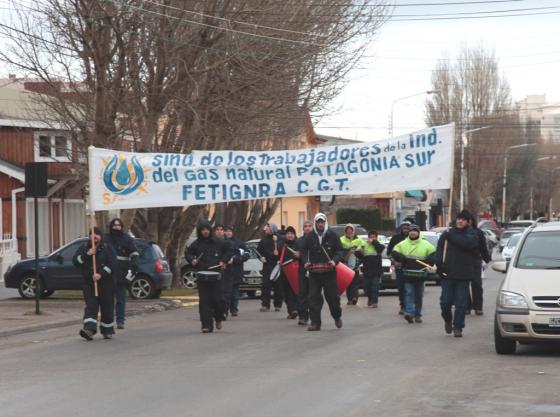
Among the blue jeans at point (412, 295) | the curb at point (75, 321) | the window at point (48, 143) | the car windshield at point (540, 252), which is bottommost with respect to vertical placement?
the curb at point (75, 321)

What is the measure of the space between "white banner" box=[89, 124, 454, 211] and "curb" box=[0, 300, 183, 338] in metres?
2.36

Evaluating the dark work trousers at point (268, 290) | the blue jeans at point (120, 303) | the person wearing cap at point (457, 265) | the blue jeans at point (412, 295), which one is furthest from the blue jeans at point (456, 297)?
the dark work trousers at point (268, 290)

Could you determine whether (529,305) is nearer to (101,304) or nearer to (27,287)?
(101,304)

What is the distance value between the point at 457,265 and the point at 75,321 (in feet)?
25.7

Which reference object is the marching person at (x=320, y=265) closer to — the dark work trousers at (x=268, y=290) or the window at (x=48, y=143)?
the dark work trousers at (x=268, y=290)

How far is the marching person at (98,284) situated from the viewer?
1672 centimetres

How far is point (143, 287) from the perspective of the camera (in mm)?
26281

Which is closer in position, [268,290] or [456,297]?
[456,297]

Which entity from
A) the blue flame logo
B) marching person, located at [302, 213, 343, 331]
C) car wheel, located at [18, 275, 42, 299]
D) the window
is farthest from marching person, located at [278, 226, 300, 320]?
the window

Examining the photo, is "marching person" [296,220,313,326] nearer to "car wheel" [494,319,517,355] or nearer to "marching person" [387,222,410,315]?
"marching person" [387,222,410,315]

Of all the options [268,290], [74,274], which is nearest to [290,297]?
[268,290]

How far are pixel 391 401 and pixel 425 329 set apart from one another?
766cm

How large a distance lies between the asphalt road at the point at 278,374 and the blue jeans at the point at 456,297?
1.02 ft

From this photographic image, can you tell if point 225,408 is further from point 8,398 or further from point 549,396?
point 549,396
